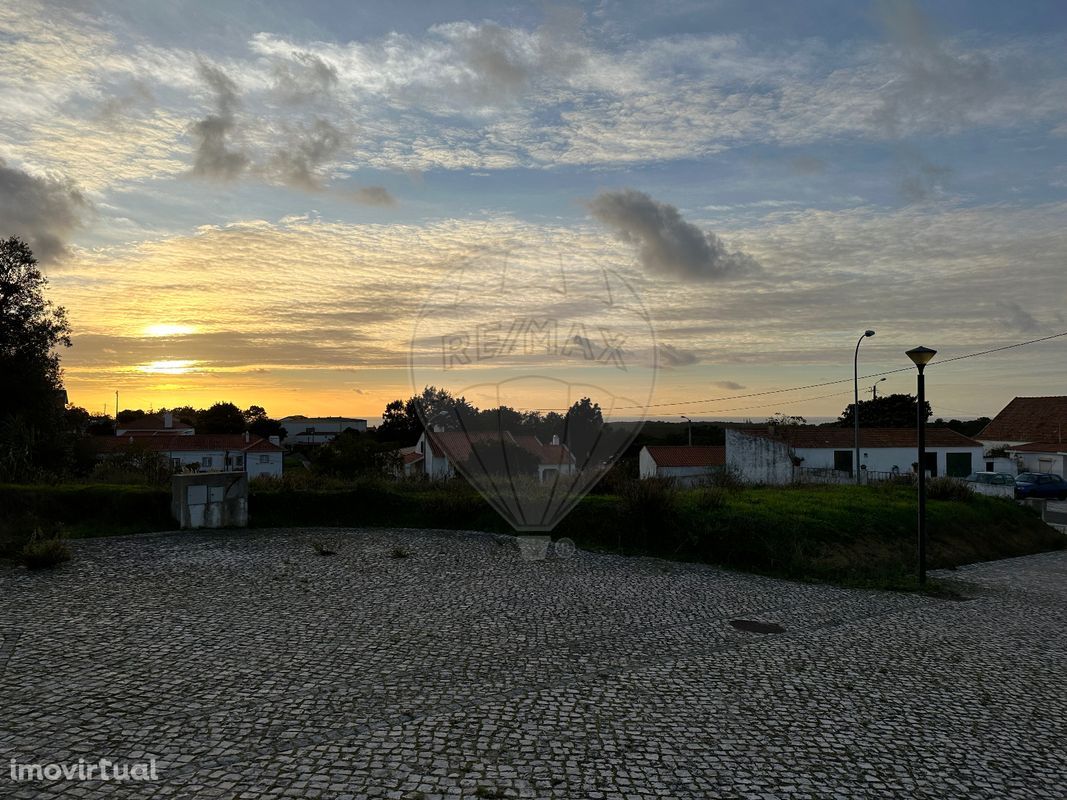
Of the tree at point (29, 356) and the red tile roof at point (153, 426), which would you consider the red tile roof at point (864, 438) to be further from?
the red tile roof at point (153, 426)

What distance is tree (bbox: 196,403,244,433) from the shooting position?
74.4m

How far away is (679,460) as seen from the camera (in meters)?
39.1

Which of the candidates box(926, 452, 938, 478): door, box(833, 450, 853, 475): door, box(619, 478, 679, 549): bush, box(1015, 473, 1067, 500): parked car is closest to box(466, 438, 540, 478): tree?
box(619, 478, 679, 549): bush

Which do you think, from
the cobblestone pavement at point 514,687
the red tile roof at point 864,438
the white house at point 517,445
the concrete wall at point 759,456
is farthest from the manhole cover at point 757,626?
the red tile roof at point 864,438

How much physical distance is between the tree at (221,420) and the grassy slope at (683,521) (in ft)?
199

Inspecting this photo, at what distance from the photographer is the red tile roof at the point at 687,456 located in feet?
127

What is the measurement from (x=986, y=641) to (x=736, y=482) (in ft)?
52.0

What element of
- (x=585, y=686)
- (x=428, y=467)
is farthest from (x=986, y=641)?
(x=428, y=467)

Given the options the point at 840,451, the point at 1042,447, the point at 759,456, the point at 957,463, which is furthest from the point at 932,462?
the point at 759,456

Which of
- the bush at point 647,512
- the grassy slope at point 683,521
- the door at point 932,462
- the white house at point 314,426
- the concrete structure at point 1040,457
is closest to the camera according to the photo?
the grassy slope at point 683,521

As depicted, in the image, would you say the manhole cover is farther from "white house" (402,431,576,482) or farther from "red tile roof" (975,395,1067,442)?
"red tile roof" (975,395,1067,442)

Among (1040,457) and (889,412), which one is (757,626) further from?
→ (889,412)

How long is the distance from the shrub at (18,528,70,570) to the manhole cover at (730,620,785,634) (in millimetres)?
11145

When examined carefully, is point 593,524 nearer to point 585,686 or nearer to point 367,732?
point 585,686
